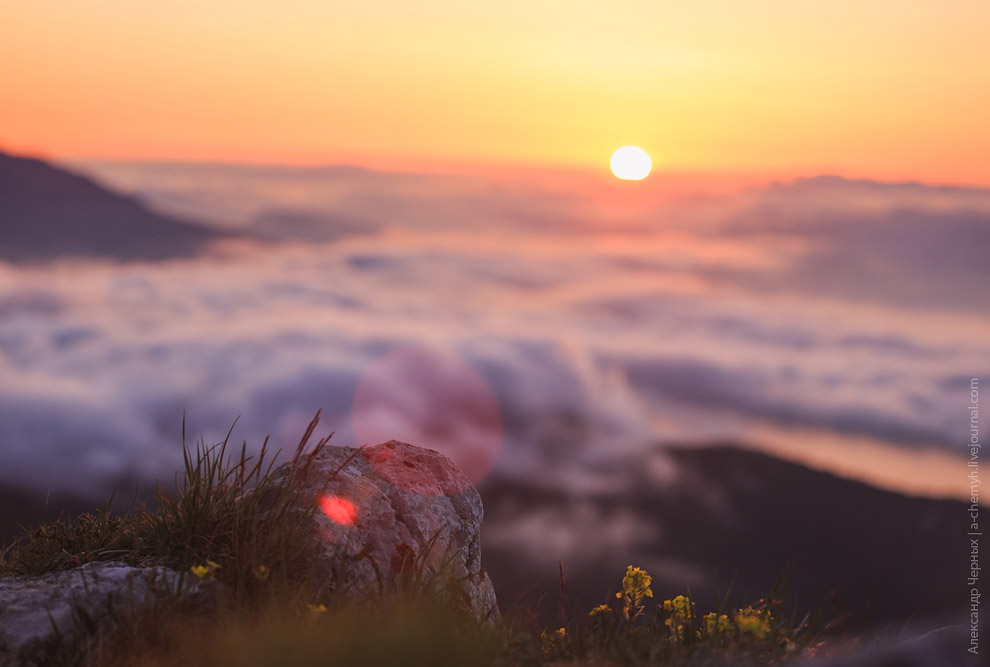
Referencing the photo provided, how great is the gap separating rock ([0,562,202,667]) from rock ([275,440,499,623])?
38.6 inches

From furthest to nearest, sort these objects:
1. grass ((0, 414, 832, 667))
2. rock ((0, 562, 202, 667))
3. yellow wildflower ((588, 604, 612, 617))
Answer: yellow wildflower ((588, 604, 612, 617))
rock ((0, 562, 202, 667))
grass ((0, 414, 832, 667))

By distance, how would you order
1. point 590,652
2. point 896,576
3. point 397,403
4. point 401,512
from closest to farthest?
point 590,652
point 401,512
point 896,576
point 397,403

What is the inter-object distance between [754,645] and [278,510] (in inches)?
124

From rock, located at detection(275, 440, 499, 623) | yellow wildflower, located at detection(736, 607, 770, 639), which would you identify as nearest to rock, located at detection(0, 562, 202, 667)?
rock, located at detection(275, 440, 499, 623)

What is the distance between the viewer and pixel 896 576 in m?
121

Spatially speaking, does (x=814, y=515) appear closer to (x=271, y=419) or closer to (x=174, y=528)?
(x=271, y=419)

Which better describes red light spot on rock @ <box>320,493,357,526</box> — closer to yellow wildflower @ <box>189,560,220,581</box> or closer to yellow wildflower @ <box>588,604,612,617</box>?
yellow wildflower @ <box>189,560,220,581</box>

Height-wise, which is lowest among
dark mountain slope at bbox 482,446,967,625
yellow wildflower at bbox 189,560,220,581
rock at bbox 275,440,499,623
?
dark mountain slope at bbox 482,446,967,625

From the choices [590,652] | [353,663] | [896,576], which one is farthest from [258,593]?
[896,576]

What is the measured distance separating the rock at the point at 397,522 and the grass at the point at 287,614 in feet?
0.39

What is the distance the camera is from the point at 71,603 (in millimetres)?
4836

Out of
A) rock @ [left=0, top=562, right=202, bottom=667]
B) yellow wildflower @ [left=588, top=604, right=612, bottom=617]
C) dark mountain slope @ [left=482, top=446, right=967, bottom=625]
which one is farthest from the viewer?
dark mountain slope @ [left=482, top=446, right=967, bottom=625]

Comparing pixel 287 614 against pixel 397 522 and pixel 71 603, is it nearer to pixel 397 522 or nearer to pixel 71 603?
pixel 71 603

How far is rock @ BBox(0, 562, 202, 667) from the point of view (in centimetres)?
466
